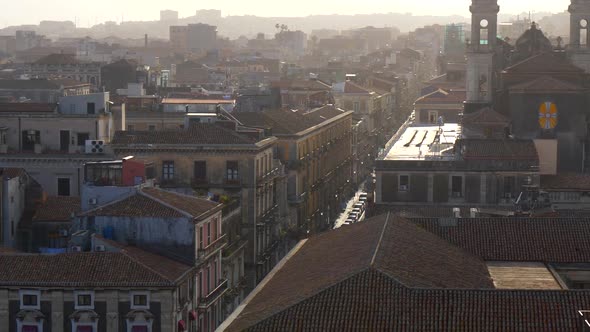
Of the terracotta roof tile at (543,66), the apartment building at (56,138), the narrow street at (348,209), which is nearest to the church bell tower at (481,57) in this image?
the terracotta roof tile at (543,66)

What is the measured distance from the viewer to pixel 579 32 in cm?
9369

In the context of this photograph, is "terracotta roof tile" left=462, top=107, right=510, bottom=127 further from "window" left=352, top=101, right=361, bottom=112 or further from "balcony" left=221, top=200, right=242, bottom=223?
"window" left=352, top=101, right=361, bottom=112

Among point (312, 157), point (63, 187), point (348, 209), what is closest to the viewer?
point (63, 187)

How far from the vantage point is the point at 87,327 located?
49688 millimetres

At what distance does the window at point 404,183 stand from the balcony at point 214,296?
12962 mm

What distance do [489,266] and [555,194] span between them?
1992cm

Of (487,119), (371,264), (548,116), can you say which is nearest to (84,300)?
(371,264)

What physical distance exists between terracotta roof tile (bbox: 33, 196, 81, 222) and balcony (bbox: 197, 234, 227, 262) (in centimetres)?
576

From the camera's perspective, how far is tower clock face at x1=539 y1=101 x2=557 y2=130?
267 feet

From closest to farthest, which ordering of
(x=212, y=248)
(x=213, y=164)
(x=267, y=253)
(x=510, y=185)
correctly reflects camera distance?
(x=212, y=248)
(x=510, y=185)
(x=213, y=164)
(x=267, y=253)

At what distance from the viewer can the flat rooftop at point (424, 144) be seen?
75.2 meters

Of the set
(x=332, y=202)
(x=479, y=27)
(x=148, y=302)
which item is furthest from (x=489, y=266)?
(x=332, y=202)

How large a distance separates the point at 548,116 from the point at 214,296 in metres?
29.4

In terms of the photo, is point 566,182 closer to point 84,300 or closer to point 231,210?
point 231,210
